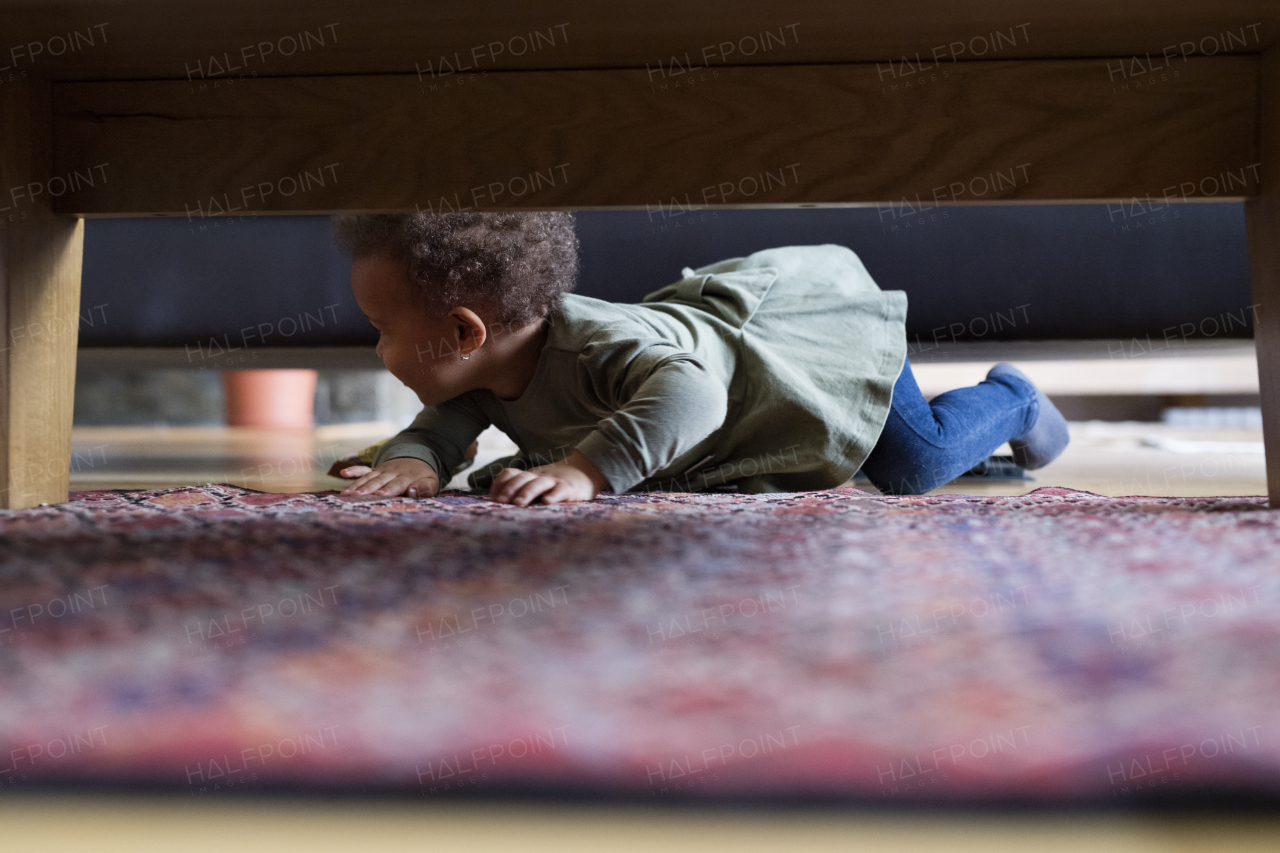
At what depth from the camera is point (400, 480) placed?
110cm

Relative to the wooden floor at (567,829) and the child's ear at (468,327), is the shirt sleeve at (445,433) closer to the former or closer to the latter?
the child's ear at (468,327)

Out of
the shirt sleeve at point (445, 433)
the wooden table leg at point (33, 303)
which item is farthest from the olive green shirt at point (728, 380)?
the wooden table leg at point (33, 303)

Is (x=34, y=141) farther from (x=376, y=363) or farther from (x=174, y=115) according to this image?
(x=376, y=363)

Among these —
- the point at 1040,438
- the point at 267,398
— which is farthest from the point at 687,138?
the point at 267,398

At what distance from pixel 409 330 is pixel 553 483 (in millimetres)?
328

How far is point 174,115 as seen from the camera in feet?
2.78

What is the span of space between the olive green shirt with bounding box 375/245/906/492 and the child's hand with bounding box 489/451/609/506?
0.08 m

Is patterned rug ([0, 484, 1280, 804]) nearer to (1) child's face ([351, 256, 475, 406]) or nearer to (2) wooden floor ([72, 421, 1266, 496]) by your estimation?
(1) child's face ([351, 256, 475, 406])

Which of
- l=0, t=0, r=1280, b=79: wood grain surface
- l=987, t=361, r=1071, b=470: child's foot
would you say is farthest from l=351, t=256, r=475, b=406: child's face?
l=987, t=361, r=1071, b=470: child's foot

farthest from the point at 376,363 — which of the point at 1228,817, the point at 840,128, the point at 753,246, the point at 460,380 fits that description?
the point at 1228,817

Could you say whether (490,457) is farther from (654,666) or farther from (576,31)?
(654,666)

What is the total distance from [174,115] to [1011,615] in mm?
790

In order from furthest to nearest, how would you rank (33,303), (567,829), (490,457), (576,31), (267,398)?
(267,398), (490,457), (33,303), (576,31), (567,829)

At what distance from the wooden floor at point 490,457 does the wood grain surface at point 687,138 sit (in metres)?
0.44
